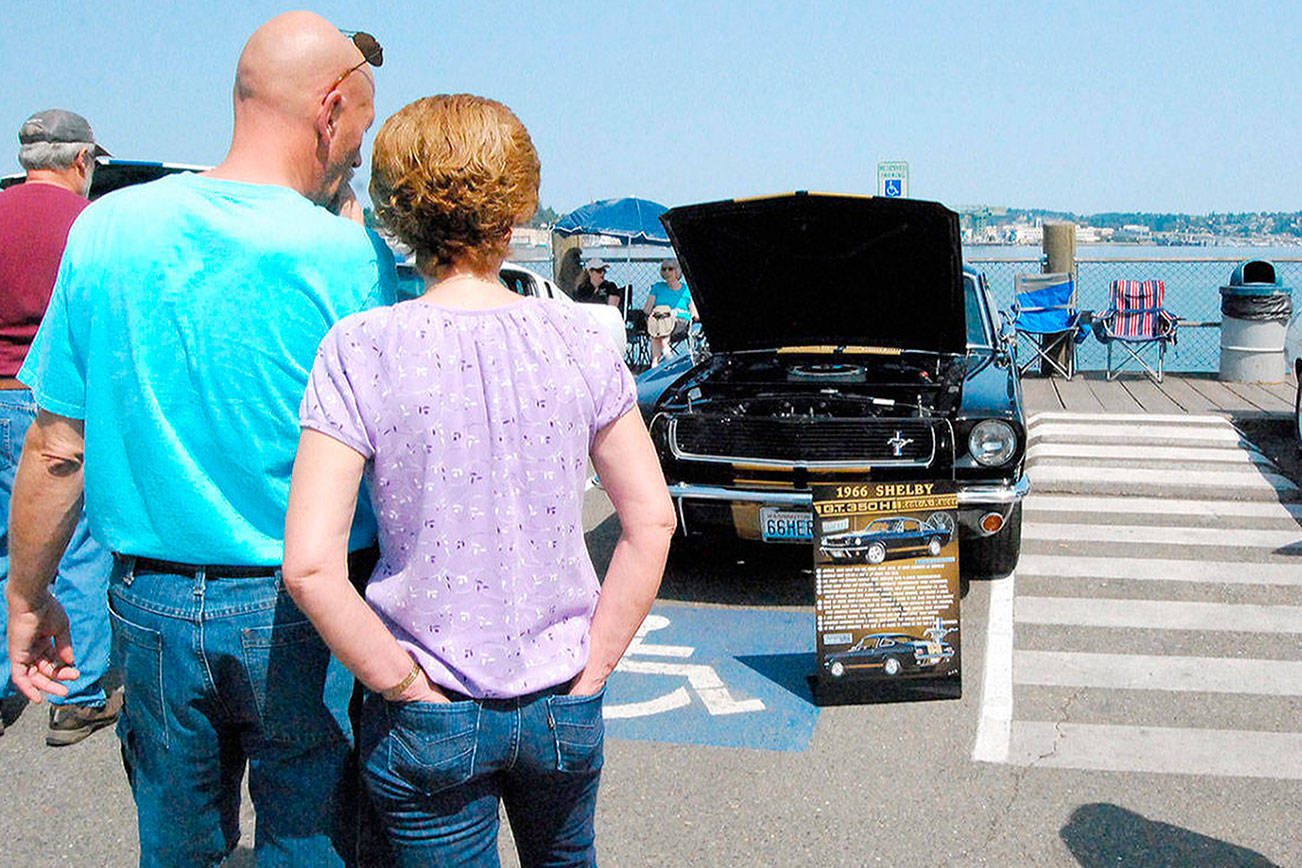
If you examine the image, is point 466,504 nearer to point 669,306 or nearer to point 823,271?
point 823,271

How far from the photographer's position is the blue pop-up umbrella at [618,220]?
17922mm

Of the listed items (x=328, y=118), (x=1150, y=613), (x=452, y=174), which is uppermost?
(x=328, y=118)

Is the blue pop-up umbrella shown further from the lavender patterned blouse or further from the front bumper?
the lavender patterned blouse

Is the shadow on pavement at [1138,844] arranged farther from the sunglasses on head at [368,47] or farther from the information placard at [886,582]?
the sunglasses on head at [368,47]

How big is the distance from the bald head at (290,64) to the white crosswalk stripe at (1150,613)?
3112 millimetres

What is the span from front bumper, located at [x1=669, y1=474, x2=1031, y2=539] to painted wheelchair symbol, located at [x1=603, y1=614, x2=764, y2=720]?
0.70 metres

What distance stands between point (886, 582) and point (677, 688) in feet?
3.09

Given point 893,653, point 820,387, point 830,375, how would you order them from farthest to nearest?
point 830,375 → point 820,387 → point 893,653

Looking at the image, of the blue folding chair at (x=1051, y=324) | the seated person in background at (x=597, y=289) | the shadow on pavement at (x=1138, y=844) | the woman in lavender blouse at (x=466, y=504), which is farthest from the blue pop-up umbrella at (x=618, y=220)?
the woman in lavender blouse at (x=466, y=504)

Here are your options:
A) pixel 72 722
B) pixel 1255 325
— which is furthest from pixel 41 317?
pixel 1255 325

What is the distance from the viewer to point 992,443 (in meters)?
5.14

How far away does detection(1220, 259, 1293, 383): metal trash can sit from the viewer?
11.1 m

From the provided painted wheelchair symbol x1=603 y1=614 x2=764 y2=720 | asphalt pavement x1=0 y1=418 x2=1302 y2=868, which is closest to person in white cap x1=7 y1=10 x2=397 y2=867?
asphalt pavement x1=0 y1=418 x2=1302 y2=868

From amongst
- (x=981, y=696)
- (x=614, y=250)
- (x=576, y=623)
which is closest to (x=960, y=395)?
(x=981, y=696)
